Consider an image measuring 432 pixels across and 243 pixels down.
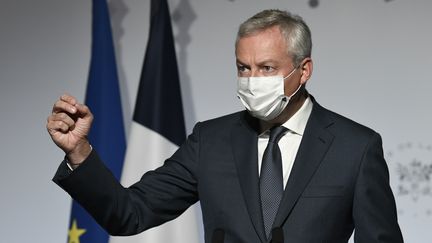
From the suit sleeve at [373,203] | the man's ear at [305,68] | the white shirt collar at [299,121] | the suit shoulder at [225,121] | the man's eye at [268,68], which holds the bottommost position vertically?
the suit sleeve at [373,203]

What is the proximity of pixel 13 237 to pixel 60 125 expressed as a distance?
7.33 ft

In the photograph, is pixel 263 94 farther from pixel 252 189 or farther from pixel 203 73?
pixel 203 73

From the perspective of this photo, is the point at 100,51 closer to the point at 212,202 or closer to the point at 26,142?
the point at 26,142

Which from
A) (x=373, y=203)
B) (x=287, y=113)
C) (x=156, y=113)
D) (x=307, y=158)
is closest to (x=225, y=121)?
(x=287, y=113)

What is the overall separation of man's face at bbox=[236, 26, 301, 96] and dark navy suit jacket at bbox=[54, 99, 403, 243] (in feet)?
0.46

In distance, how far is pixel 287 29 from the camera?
184 centimetres

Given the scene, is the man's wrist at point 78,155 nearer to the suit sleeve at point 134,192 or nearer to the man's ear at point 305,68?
the suit sleeve at point 134,192

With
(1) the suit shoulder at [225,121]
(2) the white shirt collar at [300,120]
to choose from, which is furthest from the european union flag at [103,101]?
(2) the white shirt collar at [300,120]

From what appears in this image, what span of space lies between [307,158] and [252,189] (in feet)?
0.46

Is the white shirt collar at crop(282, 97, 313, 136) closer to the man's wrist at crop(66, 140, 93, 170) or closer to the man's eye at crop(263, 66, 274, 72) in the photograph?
the man's eye at crop(263, 66, 274, 72)

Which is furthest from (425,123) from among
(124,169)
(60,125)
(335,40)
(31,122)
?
(60,125)

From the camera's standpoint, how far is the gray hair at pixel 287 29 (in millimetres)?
1812

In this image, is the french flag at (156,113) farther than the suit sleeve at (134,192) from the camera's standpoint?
Yes

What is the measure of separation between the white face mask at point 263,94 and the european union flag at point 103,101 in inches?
60.9
